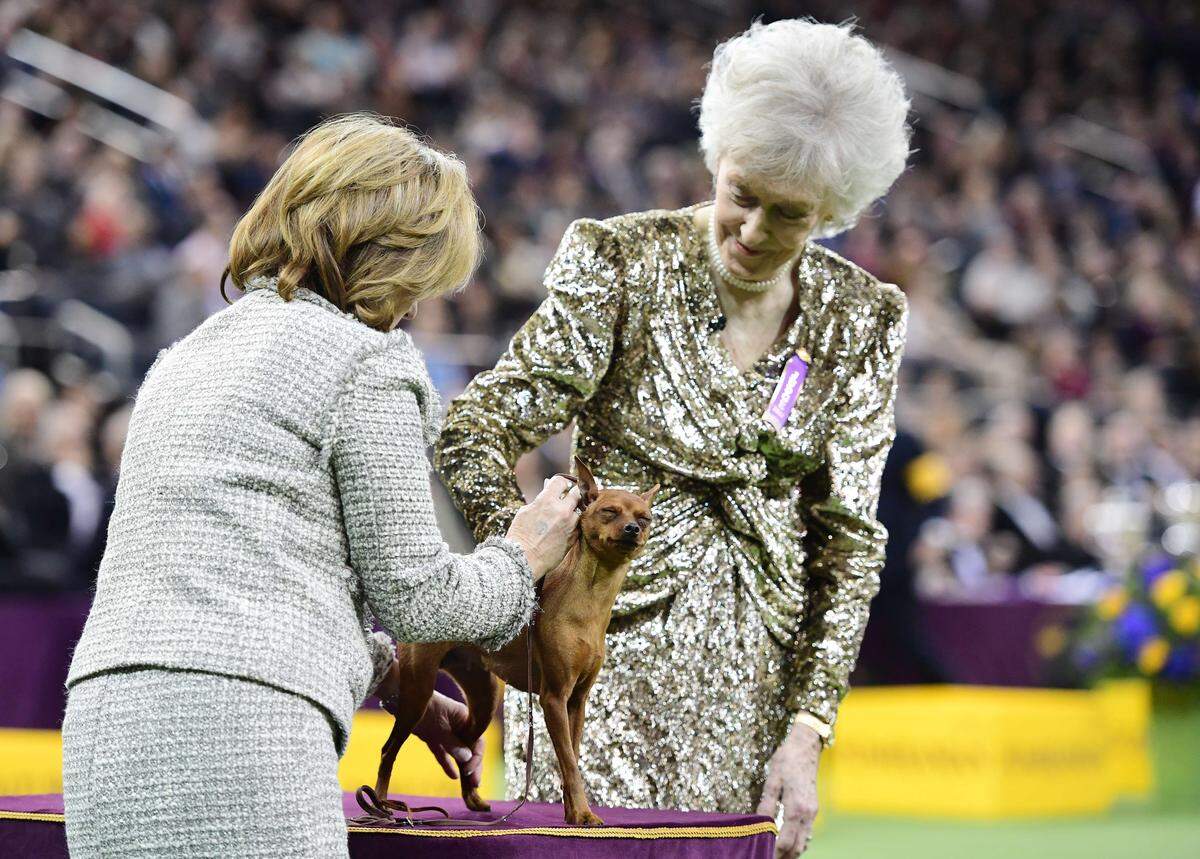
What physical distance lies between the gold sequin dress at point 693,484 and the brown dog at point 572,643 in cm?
23

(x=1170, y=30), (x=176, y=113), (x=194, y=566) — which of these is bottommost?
(x=194, y=566)

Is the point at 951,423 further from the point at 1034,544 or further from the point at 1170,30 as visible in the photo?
the point at 1170,30

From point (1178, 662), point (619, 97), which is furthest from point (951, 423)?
point (619, 97)

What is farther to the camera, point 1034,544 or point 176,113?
point 176,113

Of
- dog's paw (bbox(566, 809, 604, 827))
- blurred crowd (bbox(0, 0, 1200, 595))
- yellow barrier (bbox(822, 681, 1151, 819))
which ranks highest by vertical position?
blurred crowd (bbox(0, 0, 1200, 595))

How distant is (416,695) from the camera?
77.5 inches

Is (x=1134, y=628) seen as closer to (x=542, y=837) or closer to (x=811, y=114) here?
(x=811, y=114)

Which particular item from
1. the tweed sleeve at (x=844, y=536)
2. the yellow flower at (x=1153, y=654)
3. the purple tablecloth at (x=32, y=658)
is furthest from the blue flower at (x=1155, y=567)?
the tweed sleeve at (x=844, y=536)

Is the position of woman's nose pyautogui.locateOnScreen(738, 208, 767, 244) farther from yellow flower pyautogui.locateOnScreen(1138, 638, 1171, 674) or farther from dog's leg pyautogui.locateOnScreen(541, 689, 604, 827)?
yellow flower pyautogui.locateOnScreen(1138, 638, 1171, 674)

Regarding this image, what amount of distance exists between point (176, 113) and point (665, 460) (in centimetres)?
779

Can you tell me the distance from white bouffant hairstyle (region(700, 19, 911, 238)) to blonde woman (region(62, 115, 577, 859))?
0.57 metres

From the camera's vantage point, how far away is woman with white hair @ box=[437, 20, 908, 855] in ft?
7.29

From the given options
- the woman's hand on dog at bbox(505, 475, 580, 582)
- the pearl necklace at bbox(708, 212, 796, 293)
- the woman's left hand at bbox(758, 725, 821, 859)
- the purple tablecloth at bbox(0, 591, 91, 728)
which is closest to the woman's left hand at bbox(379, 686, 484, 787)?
the woman's hand on dog at bbox(505, 475, 580, 582)

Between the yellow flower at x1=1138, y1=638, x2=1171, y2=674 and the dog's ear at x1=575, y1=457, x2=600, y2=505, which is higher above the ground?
the dog's ear at x1=575, y1=457, x2=600, y2=505
